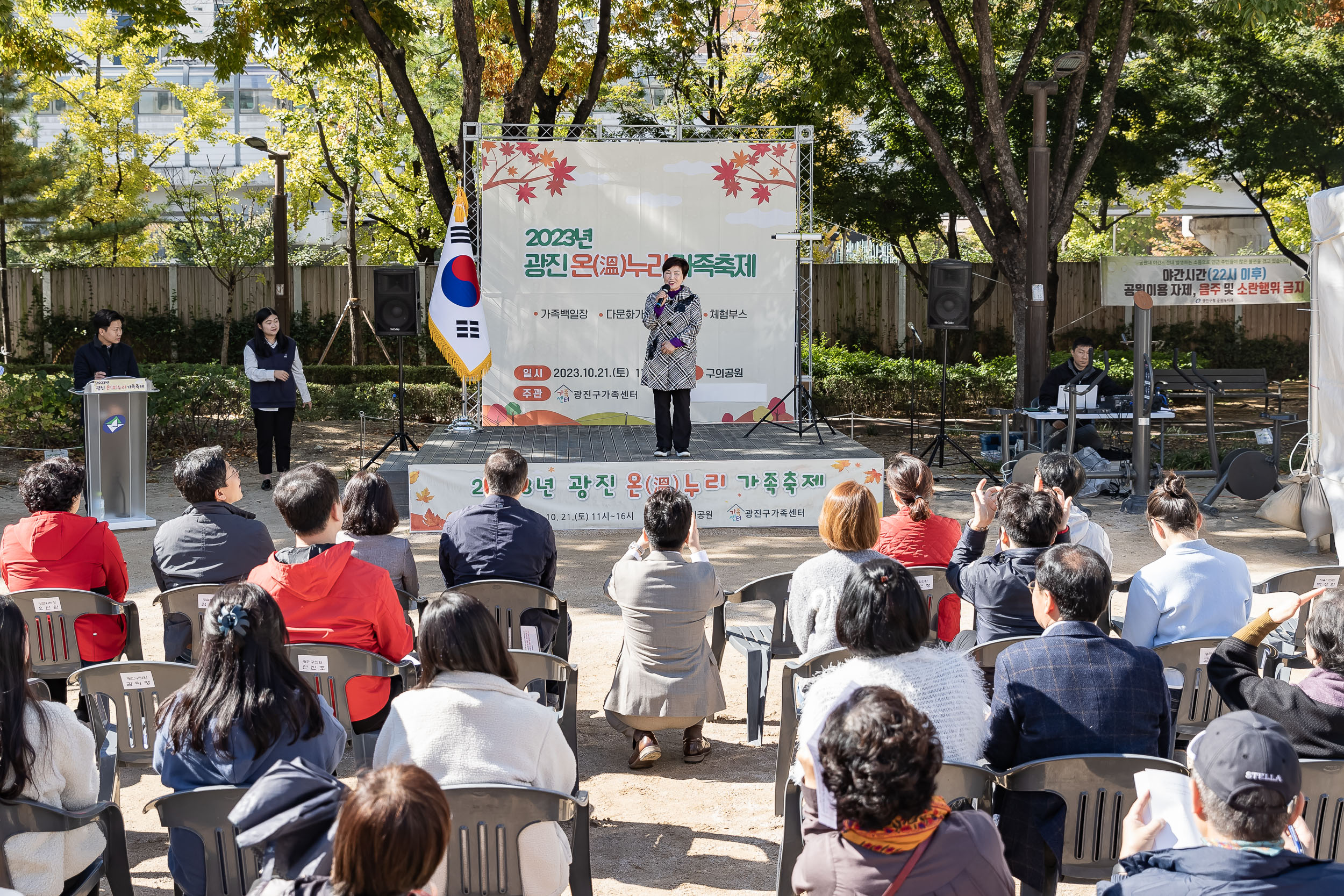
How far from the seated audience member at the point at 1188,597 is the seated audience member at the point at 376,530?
243 cm

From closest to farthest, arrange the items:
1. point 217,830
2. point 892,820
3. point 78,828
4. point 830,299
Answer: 1. point 892,820
2. point 217,830
3. point 78,828
4. point 830,299

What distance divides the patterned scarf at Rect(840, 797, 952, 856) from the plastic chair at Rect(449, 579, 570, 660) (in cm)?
228

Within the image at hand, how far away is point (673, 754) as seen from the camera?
423 cm

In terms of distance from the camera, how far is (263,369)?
9.55 meters

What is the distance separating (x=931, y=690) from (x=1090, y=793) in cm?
40

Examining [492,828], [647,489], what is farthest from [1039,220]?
[492,828]

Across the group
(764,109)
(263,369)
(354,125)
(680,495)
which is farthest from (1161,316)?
(680,495)

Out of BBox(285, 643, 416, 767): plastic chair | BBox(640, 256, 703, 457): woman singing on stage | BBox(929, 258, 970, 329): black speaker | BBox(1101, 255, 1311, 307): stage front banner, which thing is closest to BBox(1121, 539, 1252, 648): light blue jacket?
BBox(285, 643, 416, 767): plastic chair

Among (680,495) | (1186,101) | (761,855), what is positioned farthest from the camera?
(1186,101)

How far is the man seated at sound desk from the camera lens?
9391 mm

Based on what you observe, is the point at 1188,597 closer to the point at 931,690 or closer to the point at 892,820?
the point at 931,690

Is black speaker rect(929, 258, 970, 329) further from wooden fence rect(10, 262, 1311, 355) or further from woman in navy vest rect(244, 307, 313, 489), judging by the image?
wooden fence rect(10, 262, 1311, 355)

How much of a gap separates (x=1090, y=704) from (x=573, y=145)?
9149mm

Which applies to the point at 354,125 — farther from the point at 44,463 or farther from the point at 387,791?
the point at 387,791
